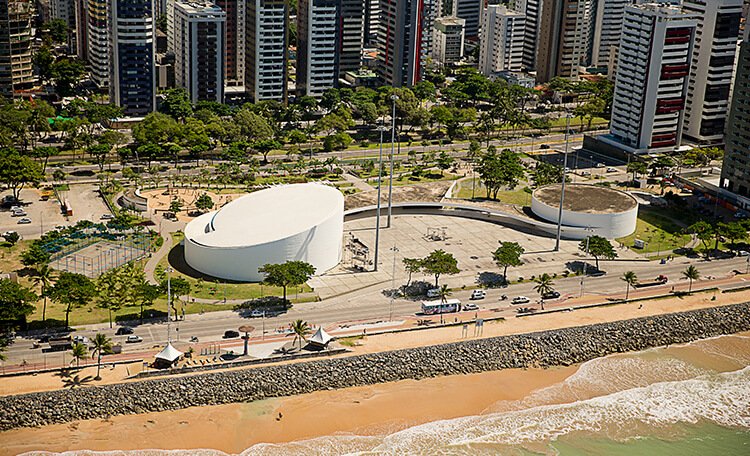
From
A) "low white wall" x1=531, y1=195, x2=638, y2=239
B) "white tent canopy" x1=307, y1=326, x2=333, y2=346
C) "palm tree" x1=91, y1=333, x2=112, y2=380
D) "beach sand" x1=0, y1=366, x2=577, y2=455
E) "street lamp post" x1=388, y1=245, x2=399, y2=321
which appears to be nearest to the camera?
"beach sand" x1=0, y1=366, x2=577, y2=455

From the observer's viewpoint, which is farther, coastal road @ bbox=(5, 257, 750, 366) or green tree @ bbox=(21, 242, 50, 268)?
green tree @ bbox=(21, 242, 50, 268)

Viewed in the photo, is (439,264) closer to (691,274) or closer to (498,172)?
(691,274)

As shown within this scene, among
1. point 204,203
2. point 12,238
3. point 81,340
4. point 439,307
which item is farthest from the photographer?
point 204,203

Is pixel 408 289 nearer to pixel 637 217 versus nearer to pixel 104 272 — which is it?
pixel 104 272

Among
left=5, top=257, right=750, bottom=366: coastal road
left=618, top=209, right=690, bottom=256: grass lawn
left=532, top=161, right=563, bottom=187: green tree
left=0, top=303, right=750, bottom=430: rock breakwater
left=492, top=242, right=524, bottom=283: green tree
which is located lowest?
left=0, top=303, right=750, bottom=430: rock breakwater

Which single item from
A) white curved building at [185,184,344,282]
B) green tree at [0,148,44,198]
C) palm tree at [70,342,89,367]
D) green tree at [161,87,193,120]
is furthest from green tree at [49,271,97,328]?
green tree at [161,87,193,120]

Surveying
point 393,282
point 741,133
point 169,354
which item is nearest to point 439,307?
point 393,282

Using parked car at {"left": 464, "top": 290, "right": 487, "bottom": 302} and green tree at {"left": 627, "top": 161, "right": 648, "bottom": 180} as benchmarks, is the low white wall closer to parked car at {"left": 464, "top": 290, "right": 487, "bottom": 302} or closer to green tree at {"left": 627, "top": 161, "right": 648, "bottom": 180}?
green tree at {"left": 627, "top": 161, "right": 648, "bottom": 180}
